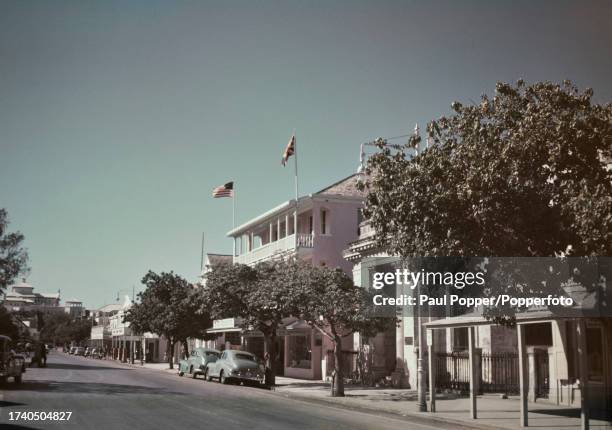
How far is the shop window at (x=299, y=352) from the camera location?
3919cm

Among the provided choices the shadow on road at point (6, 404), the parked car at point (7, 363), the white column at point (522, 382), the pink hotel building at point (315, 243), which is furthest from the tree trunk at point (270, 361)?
the white column at point (522, 382)

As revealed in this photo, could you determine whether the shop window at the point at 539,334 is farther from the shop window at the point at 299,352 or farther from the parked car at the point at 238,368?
the shop window at the point at 299,352

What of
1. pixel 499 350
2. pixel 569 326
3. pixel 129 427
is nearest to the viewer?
pixel 129 427

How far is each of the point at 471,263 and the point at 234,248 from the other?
129 feet

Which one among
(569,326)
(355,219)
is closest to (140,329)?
(355,219)

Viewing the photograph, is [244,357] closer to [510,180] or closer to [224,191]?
[224,191]

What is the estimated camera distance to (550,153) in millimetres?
14766

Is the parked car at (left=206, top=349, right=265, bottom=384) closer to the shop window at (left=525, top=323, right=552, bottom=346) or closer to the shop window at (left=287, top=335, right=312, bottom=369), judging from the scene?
the shop window at (left=287, top=335, right=312, bottom=369)

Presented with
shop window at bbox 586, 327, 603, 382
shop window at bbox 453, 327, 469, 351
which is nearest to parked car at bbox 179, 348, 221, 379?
shop window at bbox 453, 327, 469, 351

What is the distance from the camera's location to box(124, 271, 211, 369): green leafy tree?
52.0m

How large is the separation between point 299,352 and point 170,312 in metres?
15.3

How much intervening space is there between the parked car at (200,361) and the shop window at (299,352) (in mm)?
5201

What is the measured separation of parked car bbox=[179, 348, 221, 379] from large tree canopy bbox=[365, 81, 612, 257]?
22.9 meters

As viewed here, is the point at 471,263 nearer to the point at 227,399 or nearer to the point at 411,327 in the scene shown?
the point at 227,399
